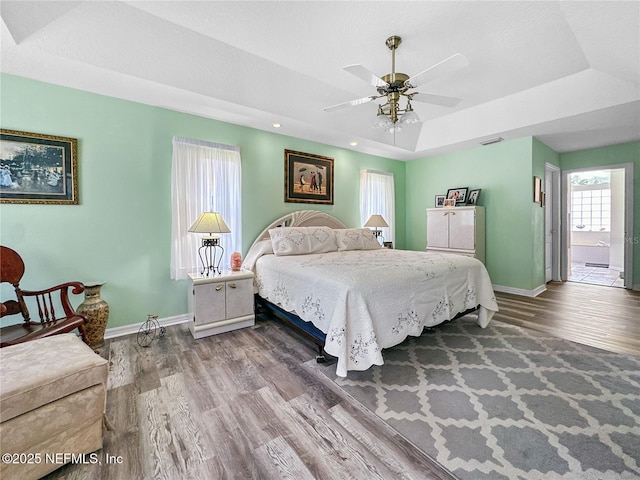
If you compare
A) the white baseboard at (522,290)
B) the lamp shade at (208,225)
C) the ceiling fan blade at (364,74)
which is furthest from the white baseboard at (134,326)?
the white baseboard at (522,290)

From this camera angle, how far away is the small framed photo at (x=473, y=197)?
192 inches

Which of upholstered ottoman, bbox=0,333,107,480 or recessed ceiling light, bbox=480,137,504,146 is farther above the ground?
recessed ceiling light, bbox=480,137,504,146

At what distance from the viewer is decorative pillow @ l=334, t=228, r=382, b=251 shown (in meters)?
4.01

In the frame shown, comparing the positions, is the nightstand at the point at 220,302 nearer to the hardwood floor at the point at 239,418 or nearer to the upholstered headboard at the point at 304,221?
the hardwood floor at the point at 239,418

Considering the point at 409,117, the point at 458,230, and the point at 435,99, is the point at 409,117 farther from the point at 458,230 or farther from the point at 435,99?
the point at 458,230

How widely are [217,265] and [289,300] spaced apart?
1.38 meters

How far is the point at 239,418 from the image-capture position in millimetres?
1718

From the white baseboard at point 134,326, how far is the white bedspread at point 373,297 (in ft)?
3.84

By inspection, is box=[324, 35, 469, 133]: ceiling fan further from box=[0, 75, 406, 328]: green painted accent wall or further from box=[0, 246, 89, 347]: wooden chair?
box=[0, 246, 89, 347]: wooden chair

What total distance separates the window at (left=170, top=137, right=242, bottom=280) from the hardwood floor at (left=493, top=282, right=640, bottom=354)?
3.76m

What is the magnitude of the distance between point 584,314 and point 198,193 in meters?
5.28

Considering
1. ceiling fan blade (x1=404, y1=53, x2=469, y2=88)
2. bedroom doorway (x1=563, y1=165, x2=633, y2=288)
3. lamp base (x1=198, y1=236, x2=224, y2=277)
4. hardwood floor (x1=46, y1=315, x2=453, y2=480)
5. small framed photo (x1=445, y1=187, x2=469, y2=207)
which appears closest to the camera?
hardwood floor (x1=46, y1=315, x2=453, y2=480)

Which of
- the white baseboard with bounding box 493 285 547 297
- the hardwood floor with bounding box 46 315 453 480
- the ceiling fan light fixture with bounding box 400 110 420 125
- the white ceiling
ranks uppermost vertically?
the white ceiling

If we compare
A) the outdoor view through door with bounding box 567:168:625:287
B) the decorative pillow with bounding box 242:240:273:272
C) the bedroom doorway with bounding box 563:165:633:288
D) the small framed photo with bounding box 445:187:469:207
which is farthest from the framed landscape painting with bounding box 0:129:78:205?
the outdoor view through door with bounding box 567:168:625:287
